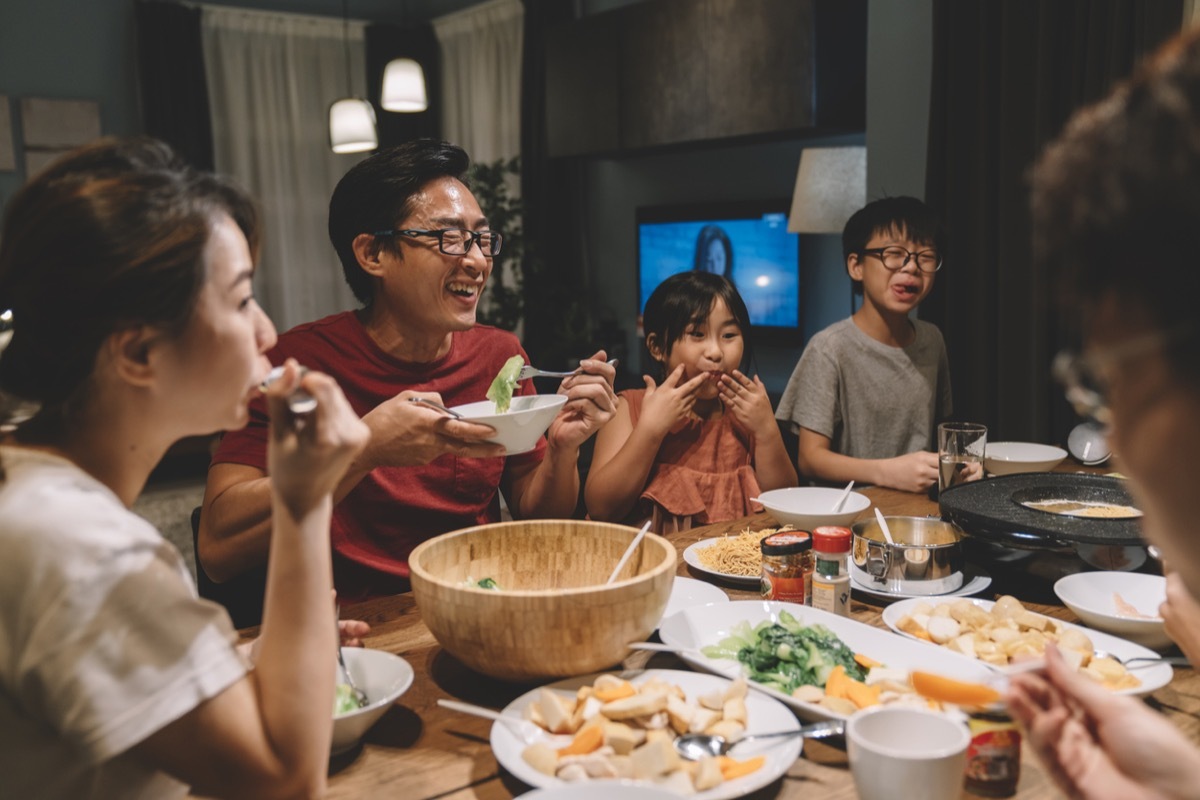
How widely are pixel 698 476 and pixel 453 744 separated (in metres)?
1.44

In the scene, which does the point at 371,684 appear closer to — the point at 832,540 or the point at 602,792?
the point at 602,792

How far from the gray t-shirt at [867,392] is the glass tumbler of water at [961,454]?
34.9 inches

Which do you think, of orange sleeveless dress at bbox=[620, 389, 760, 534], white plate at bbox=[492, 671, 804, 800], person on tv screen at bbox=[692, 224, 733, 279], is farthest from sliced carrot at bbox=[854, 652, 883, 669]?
person on tv screen at bbox=[692, 224, 733, 279]

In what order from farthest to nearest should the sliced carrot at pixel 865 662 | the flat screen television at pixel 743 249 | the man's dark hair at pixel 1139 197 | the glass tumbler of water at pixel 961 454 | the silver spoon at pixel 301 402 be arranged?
the flat screen television at pixel 743 249
the glass tumbler of water at pixel 961 454
the sliced carrot at pixel 865 662
the silver spoon at pixel 301 402
the man's dark hair at pixel 1139 197

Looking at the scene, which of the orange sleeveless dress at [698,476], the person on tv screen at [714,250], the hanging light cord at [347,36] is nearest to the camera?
the orange sleeveless dress at [698,476]

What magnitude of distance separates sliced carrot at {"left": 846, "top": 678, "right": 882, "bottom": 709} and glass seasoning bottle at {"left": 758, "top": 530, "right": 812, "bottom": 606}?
32 cm

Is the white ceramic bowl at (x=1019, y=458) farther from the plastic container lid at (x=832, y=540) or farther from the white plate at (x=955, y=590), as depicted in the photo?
the plastic container lid at (x=832, y=540)

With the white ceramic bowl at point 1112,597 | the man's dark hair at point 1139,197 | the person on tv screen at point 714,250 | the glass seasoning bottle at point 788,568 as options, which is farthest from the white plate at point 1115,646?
the person on tv screen at point 714,250

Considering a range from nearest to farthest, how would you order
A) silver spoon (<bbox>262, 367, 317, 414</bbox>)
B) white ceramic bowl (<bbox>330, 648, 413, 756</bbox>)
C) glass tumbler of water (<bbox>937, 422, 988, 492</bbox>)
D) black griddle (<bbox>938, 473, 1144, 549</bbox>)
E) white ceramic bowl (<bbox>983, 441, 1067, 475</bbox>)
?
1. silver spoon (<bbox>262, 367, 317, 414</bbox>)
2. white ceramic bowl (<bbox>330, 648, 413, 756</bbox>)
3. black griddle (<bbox>938, 473, 1144, 549</bbox>)
4. glass tumbler of water (<bbox>937, 422, 988, 492</bbox>)
5. white ceramic bowl (<bbox>983, 441, 1067, 475</bbox>)

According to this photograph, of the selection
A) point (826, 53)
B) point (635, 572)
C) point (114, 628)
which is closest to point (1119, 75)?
point (826, 53)

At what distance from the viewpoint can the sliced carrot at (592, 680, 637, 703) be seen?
1064mm

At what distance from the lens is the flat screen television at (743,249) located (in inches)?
194

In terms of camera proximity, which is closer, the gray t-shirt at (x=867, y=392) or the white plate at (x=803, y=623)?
the white plate at (x=803, y=623)

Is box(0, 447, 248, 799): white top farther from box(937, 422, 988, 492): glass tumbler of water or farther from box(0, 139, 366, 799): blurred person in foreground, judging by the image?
box(937, 422, 988, 492): glass tumbler of water
